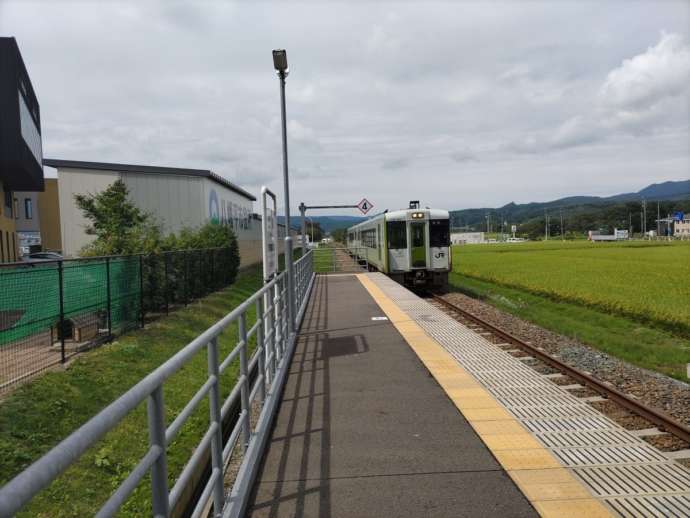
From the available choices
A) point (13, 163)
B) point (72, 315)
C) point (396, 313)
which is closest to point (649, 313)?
point (396, 313)

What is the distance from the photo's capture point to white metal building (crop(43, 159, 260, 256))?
24781 millimetres

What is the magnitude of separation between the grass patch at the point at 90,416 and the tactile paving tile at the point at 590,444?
3519mm

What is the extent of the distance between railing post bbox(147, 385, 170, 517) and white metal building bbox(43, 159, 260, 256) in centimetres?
2124

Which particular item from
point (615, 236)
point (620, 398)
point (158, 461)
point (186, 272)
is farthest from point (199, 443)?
point (615, 236)

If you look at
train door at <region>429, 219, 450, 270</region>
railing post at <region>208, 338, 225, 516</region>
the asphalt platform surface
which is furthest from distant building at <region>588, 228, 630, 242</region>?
railing post at <region>208, 338, 225, 516</region>

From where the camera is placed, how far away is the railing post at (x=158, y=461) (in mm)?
2203

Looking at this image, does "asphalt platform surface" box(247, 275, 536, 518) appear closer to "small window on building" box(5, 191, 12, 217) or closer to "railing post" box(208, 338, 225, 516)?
"railing post" box(208, 338, 225, 516)

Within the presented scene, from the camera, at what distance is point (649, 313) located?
16.2 meters

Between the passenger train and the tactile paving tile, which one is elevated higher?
the passenger train

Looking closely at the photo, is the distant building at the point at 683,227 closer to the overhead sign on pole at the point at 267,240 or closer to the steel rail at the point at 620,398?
the steel rail at the point at 620,398

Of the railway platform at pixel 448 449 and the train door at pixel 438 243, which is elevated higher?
the train door at pixel 438 243

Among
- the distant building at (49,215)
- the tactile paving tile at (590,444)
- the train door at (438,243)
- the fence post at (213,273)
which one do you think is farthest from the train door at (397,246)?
the distant building at (49,215)

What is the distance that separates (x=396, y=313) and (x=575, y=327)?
5335mm

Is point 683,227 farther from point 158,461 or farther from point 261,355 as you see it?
point 158,461
